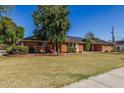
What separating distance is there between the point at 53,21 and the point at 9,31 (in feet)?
19.8

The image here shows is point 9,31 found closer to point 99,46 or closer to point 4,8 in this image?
point 4,8

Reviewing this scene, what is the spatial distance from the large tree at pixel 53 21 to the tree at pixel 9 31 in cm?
326

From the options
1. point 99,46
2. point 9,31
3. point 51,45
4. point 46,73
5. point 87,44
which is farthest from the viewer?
point 99,46

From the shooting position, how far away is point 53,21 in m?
30.9

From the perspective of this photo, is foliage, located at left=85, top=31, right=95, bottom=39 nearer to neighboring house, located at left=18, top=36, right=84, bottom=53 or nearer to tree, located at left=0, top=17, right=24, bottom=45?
neighboring house, located at left=18, top=36, right=84, bottom=53

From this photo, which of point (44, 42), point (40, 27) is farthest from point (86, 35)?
point (40, 27)

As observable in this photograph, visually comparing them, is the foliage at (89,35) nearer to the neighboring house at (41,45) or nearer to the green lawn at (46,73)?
the neighboring house at (41,45)

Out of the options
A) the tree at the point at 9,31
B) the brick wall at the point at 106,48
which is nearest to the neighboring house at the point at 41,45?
the tree at the point at 9,31

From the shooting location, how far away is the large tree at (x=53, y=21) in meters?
30.9

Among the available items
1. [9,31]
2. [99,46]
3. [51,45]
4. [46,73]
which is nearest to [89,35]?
[99,46]

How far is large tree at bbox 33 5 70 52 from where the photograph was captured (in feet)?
101

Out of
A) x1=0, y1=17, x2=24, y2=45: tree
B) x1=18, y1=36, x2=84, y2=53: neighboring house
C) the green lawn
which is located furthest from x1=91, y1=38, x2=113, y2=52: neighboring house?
the green lawn
